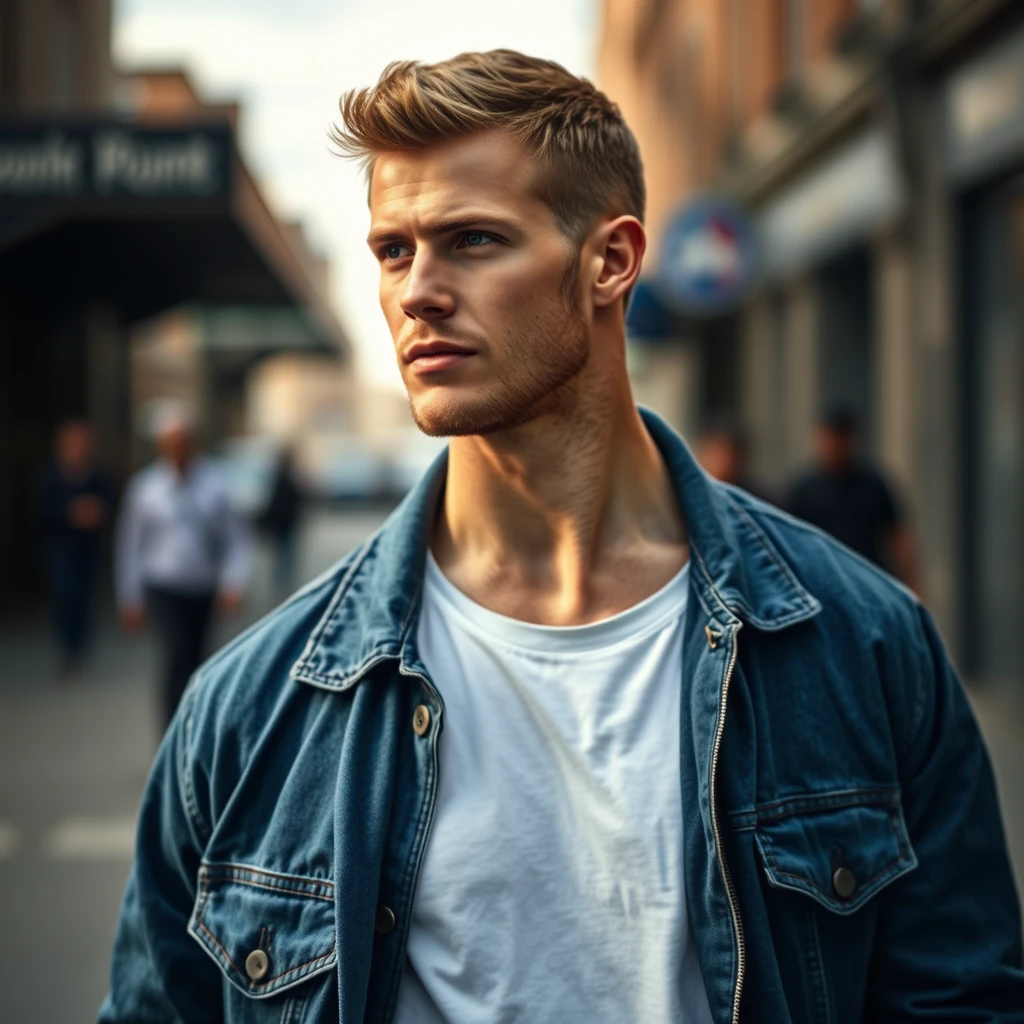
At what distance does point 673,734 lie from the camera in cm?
186

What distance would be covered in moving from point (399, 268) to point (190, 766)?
737 mm

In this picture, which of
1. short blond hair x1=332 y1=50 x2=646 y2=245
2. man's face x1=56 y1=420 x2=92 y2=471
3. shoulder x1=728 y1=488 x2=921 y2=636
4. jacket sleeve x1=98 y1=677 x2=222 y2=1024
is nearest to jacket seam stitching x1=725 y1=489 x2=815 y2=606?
shoulder x1=728 y1=488 x2=921 y2=636

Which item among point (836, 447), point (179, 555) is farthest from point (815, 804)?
point (179, 555)

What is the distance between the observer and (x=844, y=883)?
6.02ft

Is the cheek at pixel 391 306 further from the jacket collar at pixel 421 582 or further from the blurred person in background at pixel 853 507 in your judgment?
the blurred person in background at pixel 853 507

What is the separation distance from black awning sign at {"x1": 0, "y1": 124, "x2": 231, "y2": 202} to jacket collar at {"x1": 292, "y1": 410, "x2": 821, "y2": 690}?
1014 centimetres

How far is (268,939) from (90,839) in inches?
192

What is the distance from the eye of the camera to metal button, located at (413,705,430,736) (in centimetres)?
186

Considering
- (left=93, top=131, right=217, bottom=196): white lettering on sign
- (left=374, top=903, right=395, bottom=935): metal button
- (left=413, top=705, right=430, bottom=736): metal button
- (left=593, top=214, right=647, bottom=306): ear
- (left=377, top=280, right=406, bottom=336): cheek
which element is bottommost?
(left=374, top=903, right=395, bottom=935): metal button

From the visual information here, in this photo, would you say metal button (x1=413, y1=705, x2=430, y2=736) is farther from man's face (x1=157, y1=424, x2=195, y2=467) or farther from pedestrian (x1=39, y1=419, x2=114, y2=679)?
pedestrian (x1=39, y1=419, x2=114, y2=679)

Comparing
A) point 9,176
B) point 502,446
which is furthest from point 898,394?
point 502,446

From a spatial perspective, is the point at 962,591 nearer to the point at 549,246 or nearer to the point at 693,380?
the point at 549,246

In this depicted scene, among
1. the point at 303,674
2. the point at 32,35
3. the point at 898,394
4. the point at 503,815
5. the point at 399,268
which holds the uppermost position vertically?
the point at 32,35

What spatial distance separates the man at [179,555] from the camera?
25.9ft
